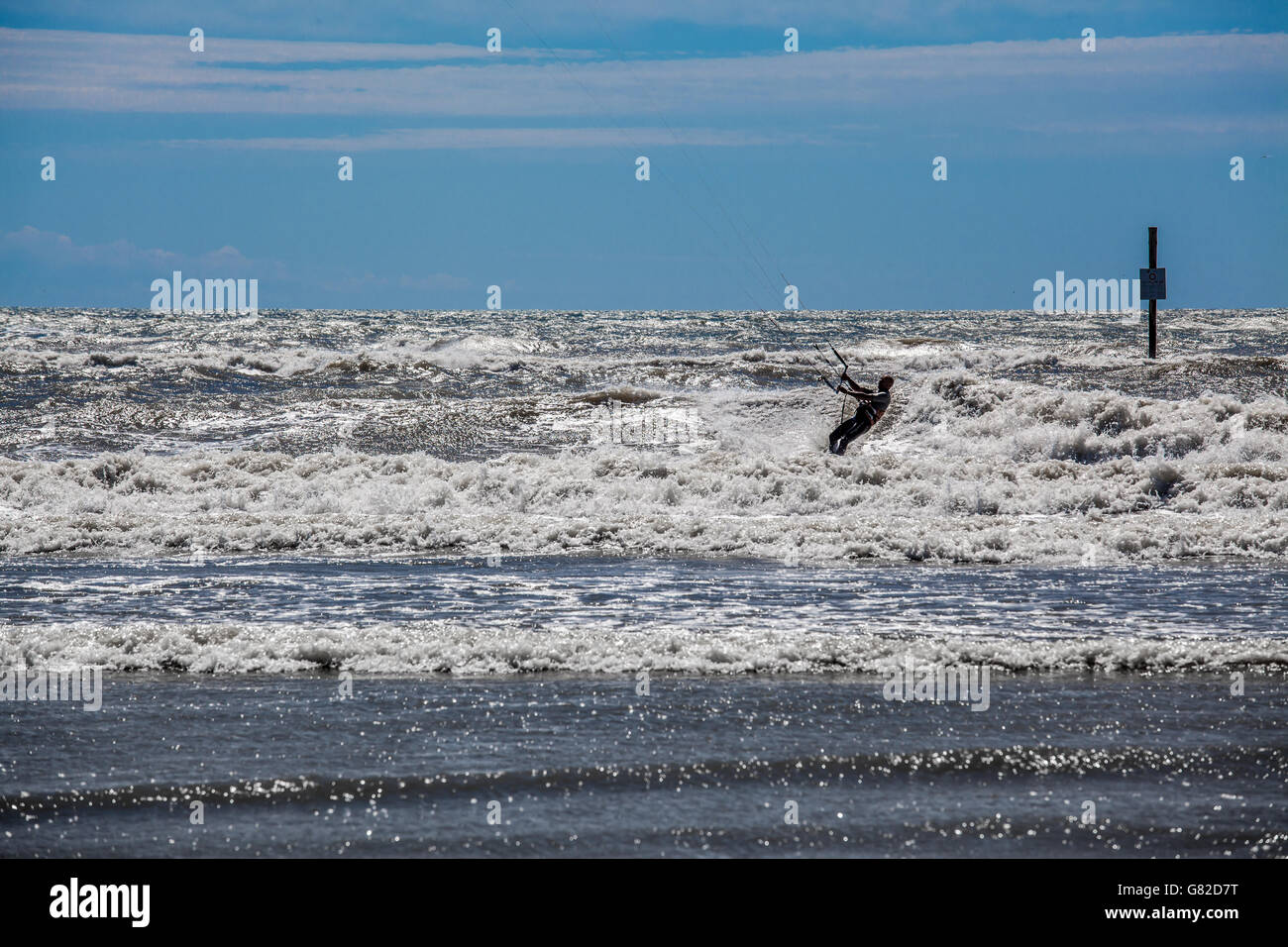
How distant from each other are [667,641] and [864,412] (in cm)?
1031

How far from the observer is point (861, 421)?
57.2ft

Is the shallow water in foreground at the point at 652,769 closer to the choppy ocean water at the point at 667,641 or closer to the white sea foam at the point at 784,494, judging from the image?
the choppy ocean water at the point at 667,641

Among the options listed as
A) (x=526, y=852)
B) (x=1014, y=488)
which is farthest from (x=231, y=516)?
(x=526, y=852)

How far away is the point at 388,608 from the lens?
9.10 metres

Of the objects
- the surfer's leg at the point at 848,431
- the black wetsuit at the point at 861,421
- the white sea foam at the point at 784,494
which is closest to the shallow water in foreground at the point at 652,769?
the white sea foam at the point at 784,494

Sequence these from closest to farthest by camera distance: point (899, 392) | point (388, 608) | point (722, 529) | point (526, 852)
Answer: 1. point (526, 852)
2. point (388, 608)
3. point (722, 529)
4. point (899, 392)

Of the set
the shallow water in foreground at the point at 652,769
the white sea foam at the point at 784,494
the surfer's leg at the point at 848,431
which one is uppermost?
the surfer's leg at the point at 848,431

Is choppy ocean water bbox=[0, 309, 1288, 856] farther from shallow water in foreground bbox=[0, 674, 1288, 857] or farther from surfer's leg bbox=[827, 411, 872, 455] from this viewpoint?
surfer's leg bbox=[827, 411, 872, 455]

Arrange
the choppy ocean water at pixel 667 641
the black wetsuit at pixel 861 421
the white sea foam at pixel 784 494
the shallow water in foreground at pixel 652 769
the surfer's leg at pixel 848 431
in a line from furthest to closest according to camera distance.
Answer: the surfer's leg at pixel 848 431 < the black wetsuit at pixel 861 421 < the white sea foam at pixel 784 494 < the choppy ocean water at pixel 667 641 < the shallow water in foreground at pixel 652 769

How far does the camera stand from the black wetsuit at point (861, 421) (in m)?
17.0

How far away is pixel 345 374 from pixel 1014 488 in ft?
76.4
